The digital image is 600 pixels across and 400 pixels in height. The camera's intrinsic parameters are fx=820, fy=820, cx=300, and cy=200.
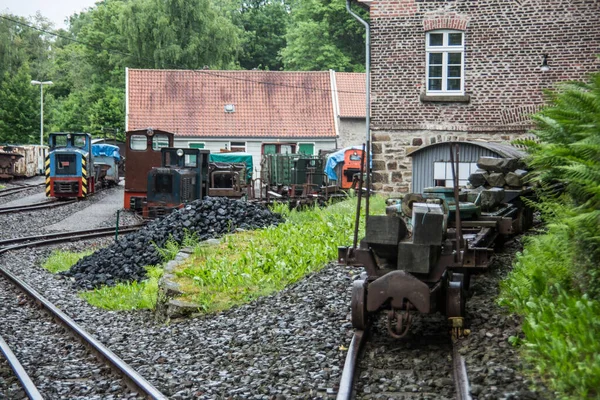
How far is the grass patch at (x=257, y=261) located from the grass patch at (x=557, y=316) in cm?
348

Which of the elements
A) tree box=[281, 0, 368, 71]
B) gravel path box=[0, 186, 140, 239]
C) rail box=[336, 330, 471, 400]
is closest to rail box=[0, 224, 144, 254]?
gravel path box=[0, 186, 140, 239]

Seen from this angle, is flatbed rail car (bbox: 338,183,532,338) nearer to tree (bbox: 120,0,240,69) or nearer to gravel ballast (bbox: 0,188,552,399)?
gravel ballast (bbox: 0,188,552,399)

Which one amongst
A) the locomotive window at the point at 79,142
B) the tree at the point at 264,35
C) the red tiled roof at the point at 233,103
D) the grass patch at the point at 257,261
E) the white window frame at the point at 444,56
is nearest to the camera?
the grass patch at the point at 257,261

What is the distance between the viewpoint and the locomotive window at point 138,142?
2728 centimetres

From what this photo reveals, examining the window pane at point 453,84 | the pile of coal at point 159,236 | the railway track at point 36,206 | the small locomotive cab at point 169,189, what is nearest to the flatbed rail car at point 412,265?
the pile of coal at point 159,236

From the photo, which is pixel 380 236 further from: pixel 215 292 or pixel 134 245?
pixel 134 245

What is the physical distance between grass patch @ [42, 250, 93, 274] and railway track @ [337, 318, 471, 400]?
9.63m

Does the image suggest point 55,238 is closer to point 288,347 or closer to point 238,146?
point 288,347

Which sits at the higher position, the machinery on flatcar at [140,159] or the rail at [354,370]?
the machinery on flatcar at [140,159]

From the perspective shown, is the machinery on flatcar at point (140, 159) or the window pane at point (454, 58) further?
the machinery on flatcar at point (140, 159)

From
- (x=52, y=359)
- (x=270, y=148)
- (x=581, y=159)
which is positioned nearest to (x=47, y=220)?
(x=270, y=148)

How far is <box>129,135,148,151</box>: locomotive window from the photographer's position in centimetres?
2728

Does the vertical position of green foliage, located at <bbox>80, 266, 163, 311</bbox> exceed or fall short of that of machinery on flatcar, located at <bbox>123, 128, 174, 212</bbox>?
it falls short

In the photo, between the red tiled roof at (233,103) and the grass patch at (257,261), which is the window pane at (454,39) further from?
the red tiled roof at (233,103)
